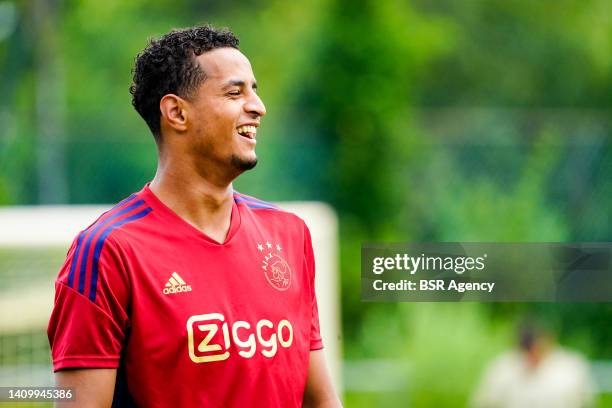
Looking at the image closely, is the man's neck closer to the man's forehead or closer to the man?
the man

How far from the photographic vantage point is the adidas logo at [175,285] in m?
2.47

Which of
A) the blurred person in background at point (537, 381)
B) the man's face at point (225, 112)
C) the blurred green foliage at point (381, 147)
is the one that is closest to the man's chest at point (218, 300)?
the man's face at point (225, 112)

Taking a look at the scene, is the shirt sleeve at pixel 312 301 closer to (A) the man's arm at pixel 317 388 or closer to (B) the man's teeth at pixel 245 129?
(A) the man's arm at pixel 317 388

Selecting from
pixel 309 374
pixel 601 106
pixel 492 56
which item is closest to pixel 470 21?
pixel 492 56

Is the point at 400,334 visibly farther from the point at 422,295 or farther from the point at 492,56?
the point at 492,56

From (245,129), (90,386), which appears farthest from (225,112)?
(90,386)

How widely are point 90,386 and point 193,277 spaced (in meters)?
0.32

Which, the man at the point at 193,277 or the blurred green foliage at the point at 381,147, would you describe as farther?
the blurred green foliage at the point at 381,147

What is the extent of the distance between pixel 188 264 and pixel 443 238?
8124mm

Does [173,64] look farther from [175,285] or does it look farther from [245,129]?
[175,285]

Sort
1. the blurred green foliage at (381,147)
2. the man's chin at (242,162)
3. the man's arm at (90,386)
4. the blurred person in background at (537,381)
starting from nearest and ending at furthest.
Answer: the man's arm at (90,386) → the man's chin at (242,162) → the blurred person in background at (537,381) → the blurred green foliage at (381,147)

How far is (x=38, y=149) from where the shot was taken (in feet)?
35.6

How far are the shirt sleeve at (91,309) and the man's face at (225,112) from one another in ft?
1.10

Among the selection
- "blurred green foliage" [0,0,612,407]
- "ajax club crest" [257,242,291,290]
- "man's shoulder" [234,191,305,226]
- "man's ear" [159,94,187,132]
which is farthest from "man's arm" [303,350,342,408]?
"blurred green foliage" [0,0,612,407]
